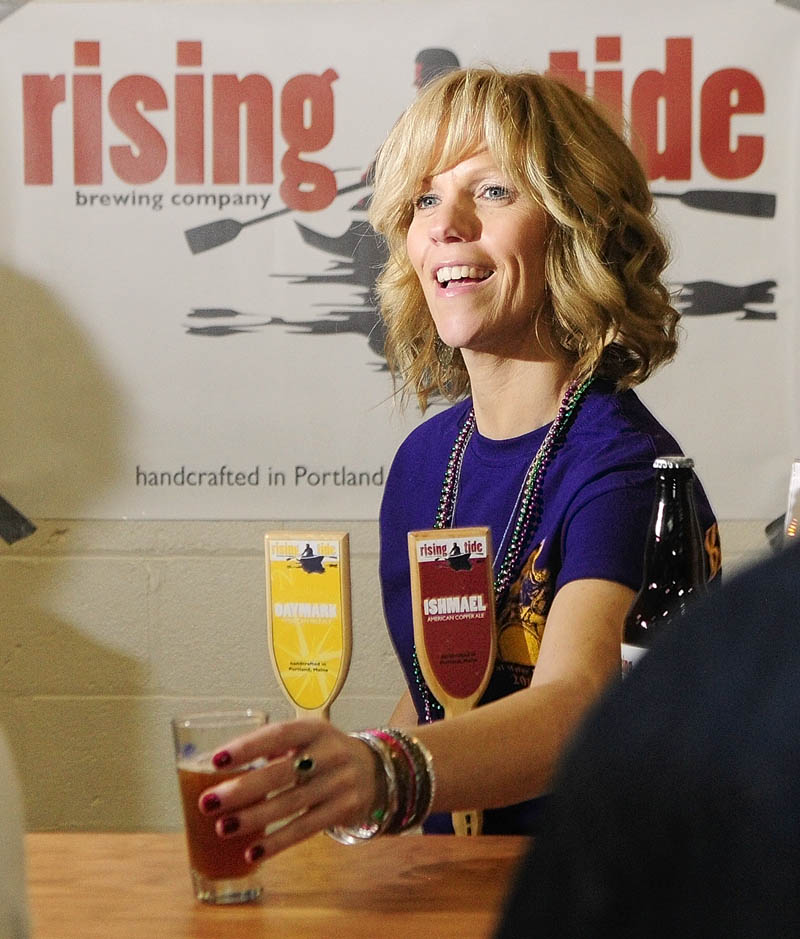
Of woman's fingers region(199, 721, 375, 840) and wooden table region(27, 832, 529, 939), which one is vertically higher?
woman's fingers region(199, 721, 375, 840)

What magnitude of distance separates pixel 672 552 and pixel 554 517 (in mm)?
374

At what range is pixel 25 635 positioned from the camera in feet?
8.49

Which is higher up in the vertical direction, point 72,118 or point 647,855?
point 72,118

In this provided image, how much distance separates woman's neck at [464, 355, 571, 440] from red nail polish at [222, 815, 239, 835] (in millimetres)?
865

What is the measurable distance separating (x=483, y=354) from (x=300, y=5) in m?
1.25

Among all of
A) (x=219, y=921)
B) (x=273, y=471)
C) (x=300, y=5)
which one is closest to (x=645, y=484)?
(x=219, y=921)

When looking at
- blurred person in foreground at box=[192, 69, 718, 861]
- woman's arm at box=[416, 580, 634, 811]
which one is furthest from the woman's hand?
blurred person in foreground at box=[192, 69, 718, 861]

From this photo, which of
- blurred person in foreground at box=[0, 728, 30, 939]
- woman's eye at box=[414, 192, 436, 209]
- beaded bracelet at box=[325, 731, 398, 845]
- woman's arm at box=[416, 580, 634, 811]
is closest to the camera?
blurred person in foreground at box=[0, 728, 30, 939]

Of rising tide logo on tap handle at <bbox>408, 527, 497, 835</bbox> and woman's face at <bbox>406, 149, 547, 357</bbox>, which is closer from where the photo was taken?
rising tide logo on tap handle at <bbox>408, 527, 497, 835</bbox>

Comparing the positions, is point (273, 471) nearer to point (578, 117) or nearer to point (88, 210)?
point (88, 210)

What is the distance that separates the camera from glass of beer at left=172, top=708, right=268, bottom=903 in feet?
2.57

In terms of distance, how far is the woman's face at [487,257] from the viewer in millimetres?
1571

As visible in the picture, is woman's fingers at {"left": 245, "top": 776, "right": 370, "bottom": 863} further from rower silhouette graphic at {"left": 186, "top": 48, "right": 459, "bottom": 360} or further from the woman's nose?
rower silhouette graphic at {"left": 186, "top": 48, "right": 459, "bottom": 360}

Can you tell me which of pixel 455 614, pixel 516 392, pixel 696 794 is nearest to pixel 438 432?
pixel 516 392
